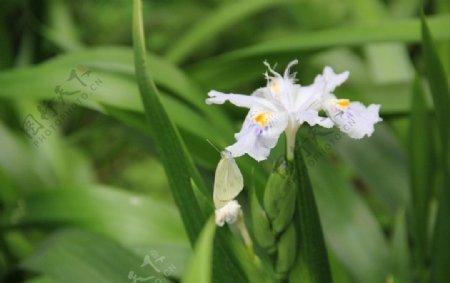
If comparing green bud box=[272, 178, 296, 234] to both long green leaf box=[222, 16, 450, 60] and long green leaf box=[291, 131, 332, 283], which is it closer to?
long green leaf box=[291, 131, 332, 283]

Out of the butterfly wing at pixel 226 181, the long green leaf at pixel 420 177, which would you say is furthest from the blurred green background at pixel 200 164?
the butterfly wing at pixel 226 181

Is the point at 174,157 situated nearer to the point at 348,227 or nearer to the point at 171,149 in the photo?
the point at 171,149

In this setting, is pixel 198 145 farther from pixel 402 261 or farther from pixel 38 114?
pixel 38 114

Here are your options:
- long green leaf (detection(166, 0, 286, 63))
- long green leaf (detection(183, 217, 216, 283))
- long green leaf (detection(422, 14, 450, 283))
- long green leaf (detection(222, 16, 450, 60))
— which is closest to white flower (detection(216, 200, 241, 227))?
long green leaf (detection(183, 217, 216, 283))

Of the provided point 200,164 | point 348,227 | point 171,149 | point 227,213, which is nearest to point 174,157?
point 171,149

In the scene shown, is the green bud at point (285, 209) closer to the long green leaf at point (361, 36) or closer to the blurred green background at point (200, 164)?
the blurred green background at point (200, 164)

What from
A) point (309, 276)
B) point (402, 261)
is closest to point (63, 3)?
point (402, 261)
